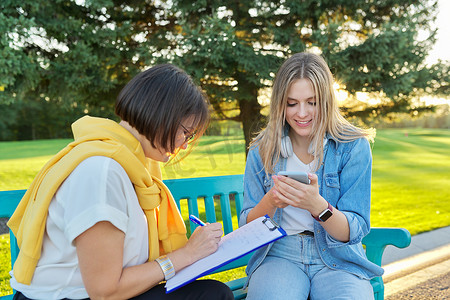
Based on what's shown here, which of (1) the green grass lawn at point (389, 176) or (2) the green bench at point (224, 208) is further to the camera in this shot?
(1) the green grass lawn at point (389, 176)

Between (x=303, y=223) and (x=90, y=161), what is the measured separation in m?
1.29

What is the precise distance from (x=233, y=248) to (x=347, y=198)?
0.75 meters

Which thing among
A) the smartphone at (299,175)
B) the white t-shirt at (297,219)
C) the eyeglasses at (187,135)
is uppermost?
the eyeglasses at (187,135)

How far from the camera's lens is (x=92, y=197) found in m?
1.42

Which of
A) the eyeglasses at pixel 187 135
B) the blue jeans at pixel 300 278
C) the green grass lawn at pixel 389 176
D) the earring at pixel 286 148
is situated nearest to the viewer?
the eyeglasses at pixel 187 135

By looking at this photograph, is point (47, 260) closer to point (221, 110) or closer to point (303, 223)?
point (303, 223)

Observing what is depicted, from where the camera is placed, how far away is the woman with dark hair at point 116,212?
1.42m

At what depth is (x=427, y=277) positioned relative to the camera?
12.8 feet

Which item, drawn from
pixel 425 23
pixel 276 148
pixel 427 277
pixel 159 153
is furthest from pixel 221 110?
pixel 159 153

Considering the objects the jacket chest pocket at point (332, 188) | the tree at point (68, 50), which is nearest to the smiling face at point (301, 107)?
the jacket chest pocket at point (332, 188)

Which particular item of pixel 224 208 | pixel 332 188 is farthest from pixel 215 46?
pixel 332 188

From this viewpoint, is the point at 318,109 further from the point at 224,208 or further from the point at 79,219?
the point at 79,219

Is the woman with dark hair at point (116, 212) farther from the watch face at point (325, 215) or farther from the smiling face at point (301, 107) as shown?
the smiling face at point (301, 107)

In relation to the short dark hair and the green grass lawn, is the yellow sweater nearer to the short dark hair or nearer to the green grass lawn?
the short dark hair
